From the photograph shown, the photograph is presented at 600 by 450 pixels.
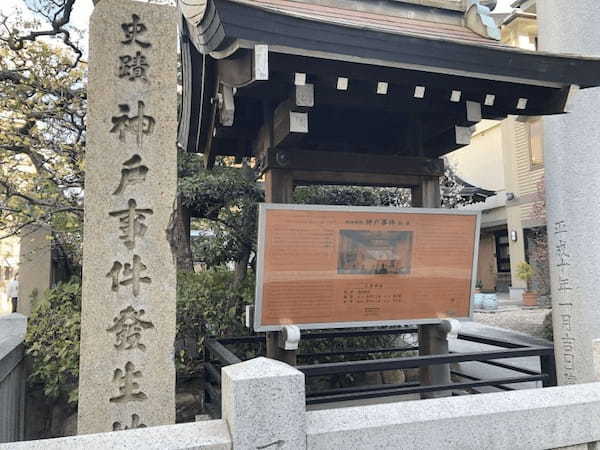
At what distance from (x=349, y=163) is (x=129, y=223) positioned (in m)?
2.44

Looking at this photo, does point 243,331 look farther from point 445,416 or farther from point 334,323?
point 445,416

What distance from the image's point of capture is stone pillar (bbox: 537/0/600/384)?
470cm

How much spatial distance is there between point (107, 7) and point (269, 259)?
2442mm

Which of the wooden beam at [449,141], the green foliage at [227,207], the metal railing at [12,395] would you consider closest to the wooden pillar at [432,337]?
the wooden beam at [449,141]

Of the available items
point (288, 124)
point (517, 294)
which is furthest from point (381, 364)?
point (517, 294)

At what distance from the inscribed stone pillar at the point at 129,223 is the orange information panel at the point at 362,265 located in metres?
1.13

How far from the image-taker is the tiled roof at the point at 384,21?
4277 mm

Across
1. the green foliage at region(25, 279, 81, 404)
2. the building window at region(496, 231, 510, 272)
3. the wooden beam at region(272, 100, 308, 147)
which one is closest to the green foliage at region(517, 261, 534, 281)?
the building window at region(496, 231, 510, 272)

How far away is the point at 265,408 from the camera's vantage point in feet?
6.77

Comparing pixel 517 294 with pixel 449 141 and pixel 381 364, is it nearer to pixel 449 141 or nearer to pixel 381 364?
pixel 449 141

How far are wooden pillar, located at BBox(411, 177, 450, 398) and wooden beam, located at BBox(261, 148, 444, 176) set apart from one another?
6.3 inches

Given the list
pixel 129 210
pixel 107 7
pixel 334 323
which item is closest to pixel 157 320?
pixel 129 210

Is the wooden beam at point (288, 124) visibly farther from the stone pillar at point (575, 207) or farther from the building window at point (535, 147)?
the building window at point (535, 147)

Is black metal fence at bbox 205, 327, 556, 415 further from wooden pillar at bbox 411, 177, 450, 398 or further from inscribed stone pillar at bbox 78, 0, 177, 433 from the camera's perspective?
inscribed stone pillar at bbox 78, 0, 177, 433
